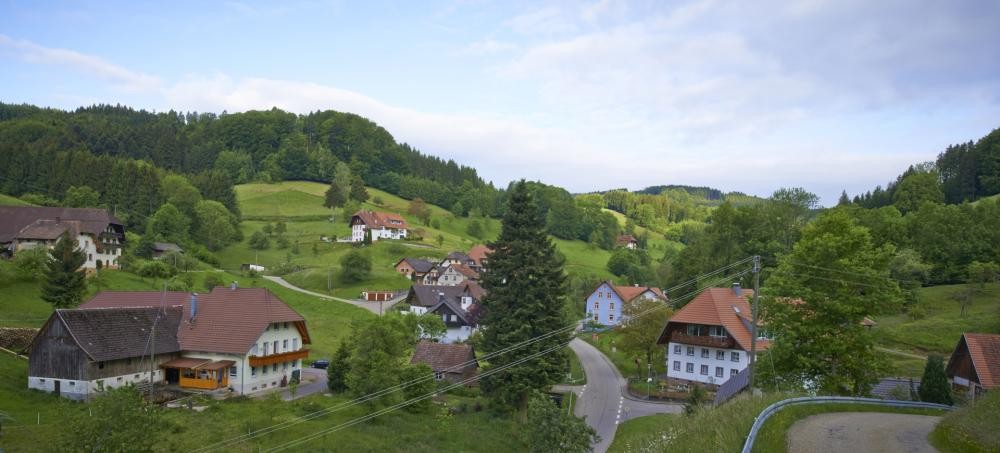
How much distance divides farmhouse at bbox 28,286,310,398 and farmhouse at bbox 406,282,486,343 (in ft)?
63.5

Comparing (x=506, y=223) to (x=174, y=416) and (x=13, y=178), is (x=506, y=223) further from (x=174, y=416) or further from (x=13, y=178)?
(x=13, y=178)

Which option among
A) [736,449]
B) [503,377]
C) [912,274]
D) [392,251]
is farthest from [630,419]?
[392,251]

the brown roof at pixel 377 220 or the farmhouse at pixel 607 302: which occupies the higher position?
the brown roof at pixel 377 220

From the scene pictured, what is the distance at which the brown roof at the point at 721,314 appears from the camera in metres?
40.3

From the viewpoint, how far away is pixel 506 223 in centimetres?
3372

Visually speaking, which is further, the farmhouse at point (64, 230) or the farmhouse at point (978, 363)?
the farmhouse at point (64, 230)

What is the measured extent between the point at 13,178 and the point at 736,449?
12133 centimetres

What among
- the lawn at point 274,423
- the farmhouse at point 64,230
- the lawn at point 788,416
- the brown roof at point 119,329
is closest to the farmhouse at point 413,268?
the farmhouse at point 64,230

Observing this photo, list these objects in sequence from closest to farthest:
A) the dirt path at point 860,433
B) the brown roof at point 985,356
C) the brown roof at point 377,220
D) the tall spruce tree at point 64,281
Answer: the dirt path at point 860,433 < the brown roof at point 985,356 < the tall spruce tree at point 64,281 < the brown roof at point 377,220

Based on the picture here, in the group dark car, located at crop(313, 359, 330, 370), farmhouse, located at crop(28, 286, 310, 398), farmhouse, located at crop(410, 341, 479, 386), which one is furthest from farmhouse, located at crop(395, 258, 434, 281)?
farmhouse, located at crop(28, 286, 310, 398)

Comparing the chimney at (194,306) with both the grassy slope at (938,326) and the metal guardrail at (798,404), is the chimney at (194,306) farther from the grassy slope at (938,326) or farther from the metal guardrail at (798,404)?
the grassy slope at (938,326)

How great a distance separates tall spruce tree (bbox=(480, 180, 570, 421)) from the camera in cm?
3139

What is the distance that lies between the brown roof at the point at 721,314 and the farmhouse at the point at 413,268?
158ft

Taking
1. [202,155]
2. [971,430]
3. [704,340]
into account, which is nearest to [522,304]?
[704,340]
